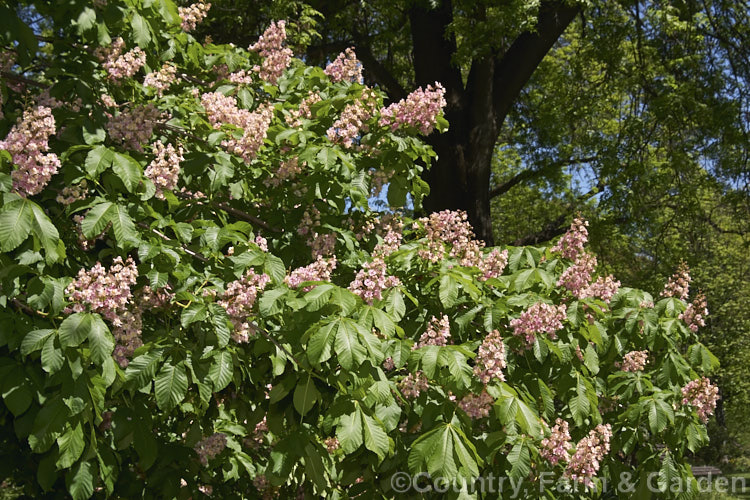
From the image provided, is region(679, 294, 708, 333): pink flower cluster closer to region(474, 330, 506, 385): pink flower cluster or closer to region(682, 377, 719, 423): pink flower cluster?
region(682, 377, 719, 423): pink flower cluster

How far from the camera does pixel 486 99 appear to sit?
880cm

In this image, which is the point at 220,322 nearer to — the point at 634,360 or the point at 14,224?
the point at 14,224

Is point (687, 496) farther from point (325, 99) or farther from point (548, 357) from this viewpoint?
point (325, 99)

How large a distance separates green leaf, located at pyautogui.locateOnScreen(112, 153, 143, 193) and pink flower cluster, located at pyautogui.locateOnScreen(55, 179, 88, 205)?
23 cm

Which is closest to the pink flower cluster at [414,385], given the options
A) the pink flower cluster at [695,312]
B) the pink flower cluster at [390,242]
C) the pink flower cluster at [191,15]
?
the pink flower cluster at [390,242]

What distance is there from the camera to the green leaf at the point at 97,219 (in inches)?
126

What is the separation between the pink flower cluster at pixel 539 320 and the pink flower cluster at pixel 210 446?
1856 millimetres

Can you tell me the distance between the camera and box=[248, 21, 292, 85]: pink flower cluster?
4.97 m

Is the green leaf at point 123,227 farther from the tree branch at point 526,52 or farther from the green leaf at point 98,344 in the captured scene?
the tree branch at point 526,52

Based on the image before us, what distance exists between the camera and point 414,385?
12.5 ft

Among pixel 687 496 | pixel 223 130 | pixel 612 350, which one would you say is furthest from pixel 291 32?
pixel 687 496

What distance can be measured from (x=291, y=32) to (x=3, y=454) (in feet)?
18.2

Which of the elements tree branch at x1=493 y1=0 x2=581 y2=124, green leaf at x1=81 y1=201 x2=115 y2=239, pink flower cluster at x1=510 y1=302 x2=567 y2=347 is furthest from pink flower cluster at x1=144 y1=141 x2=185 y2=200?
tree branch at x1=493 y1=0 x2=581 y2=124

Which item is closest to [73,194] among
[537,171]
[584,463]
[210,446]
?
[210,446]
